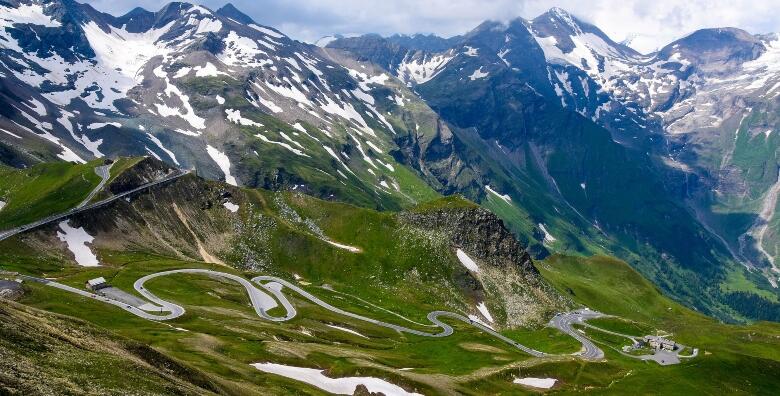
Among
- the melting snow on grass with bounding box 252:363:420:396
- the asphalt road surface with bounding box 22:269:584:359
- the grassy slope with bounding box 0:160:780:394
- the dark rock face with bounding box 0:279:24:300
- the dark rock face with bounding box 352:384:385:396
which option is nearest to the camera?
the dark rock face with bounding box 352:384:385:396

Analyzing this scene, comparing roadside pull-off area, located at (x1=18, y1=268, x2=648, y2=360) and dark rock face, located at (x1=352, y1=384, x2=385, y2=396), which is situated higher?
dark rock face, located at (x1=352, y1=384, x2=385, y2=396)

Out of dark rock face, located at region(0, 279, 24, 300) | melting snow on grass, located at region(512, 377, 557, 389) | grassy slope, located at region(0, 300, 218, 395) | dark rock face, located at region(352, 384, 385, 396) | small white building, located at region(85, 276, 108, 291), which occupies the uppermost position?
grassy slope, located at region(0, 300, 218, 395)

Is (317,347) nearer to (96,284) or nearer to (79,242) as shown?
(96,284)

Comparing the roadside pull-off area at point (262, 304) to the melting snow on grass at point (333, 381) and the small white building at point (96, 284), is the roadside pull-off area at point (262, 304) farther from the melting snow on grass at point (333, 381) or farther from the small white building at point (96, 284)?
the melting snow on grass at point (333, 381)

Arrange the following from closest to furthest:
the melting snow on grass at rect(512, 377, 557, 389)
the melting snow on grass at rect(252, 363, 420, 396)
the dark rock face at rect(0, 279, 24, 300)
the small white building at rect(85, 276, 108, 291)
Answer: the melting snow on grass at rect(252, 363, 420, 396) → the dark rock face at rect(0, 279, 24, 300) → the melting snow on grass at rect(512, 377, 557, 389) → the small white building at rect(85, 276, 108, 291)

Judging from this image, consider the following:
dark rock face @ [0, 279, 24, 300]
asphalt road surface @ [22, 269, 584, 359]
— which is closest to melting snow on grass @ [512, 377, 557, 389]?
asphalt road surface @ [22, 269, 584, 359]

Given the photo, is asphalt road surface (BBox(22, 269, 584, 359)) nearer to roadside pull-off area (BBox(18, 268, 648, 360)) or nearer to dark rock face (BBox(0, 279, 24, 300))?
roadside pull-off area (BBox(18, 268, 648, 360))
